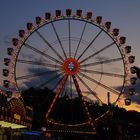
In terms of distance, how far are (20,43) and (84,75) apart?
29.0 feet

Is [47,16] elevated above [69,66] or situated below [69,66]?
above

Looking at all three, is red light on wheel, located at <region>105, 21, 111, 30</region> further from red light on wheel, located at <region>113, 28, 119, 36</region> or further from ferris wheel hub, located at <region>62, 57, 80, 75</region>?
ferris wheel hub, located at <region>62, 57, 80, 75</region>

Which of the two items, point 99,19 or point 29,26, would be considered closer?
point 29,26

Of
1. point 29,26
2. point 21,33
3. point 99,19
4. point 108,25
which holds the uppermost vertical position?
point 99,19

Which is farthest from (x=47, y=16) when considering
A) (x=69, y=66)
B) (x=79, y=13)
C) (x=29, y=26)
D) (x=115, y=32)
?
(x=115, y=32)

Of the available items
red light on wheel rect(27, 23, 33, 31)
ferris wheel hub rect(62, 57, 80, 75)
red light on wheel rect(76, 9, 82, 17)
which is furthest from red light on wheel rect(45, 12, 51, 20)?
ferris wheel hub rect(62, 57, 80, 75)

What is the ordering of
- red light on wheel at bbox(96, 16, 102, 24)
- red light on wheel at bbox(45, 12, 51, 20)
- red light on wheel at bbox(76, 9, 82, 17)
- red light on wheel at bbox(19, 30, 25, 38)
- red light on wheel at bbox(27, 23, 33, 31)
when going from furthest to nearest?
red light on wheel at bbox(76, 9, 82, 17) < red light on wheel at bbox(45, 12, 51, 20) < red light on wheel at bbox(96, 16, 102, 24) < red light on wheel at bbox(27, 23, 33, 31) < red light on wheel at bbox(19, 30, 25, 38)

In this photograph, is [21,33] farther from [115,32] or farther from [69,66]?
[115,32]

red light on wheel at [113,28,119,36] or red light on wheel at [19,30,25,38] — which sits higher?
red light on wheel at [113,28,119,36]

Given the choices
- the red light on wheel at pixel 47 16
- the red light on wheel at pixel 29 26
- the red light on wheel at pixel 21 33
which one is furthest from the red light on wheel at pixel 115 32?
the red light on wheel at pixel 21 33

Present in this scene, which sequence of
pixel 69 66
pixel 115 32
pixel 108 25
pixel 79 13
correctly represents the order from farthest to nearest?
pixel 79 13, pixel 108 25, pixel 69 66, pixel 115 32

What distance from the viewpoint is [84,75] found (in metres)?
53.2

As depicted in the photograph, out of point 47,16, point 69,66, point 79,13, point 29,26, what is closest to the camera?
point 29,26

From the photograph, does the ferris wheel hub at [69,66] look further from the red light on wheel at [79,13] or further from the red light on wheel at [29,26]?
the red light on wheel at [29,26]
